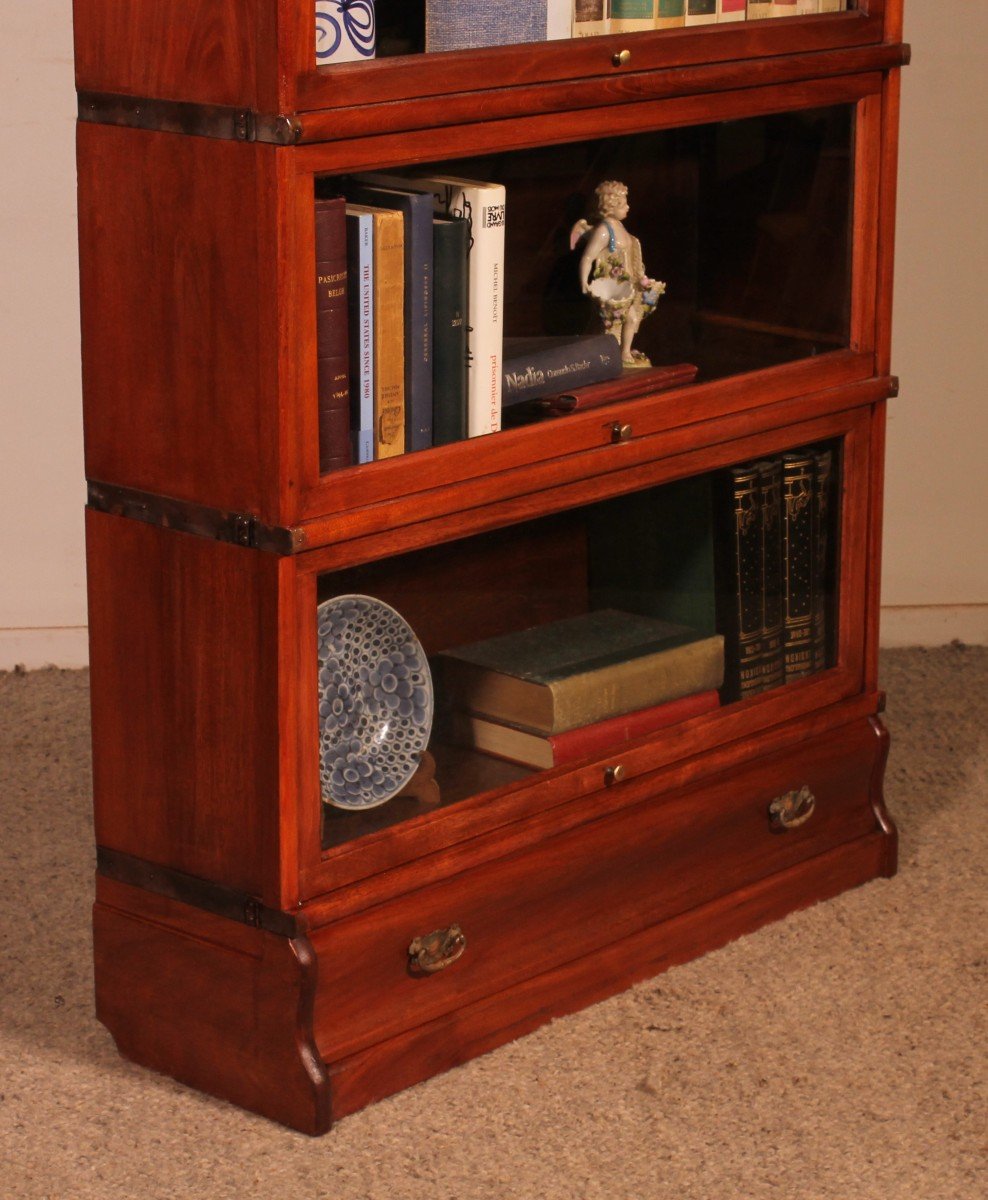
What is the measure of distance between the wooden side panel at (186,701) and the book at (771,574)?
78cm

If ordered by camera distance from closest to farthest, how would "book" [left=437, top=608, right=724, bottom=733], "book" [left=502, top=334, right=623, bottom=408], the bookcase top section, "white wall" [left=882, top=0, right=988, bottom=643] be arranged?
the bookcase top section < "book" [left=502, top=334, right=623, bottom=408] < "book" [left=437, top=608, right=724, bottom=733] < "white wall" [left=882, top=0, right=988, bottom=643]

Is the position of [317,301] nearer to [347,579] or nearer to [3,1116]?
[347,579]

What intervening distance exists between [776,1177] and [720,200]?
1.08m

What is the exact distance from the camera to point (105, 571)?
197cm

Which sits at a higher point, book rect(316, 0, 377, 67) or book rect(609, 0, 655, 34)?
book rect(609, 0, 655, 34)

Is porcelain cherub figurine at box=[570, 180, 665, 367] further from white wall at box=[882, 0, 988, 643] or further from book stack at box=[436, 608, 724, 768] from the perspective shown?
white wall at box=[882, 0, 988, 643]

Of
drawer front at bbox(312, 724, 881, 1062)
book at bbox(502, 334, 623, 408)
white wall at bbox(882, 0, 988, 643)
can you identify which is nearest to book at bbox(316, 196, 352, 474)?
book at bbox(502, 334, 623, 408)

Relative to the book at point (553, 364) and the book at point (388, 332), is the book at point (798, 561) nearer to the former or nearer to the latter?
the book at point (553, 364)

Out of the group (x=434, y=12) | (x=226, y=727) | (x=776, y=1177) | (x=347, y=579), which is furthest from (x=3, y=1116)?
(x=434, y=12)

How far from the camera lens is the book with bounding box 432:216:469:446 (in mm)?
1947

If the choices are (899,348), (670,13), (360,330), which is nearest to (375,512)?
(360,330)

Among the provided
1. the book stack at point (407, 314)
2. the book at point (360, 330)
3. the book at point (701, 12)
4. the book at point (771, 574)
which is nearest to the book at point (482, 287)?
the book stack at point (407, 314)

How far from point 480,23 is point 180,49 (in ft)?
1.02

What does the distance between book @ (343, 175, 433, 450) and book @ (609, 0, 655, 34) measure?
31 centimetres
